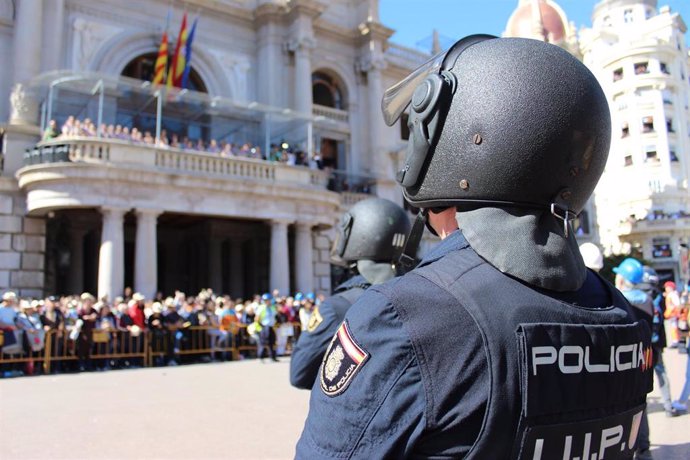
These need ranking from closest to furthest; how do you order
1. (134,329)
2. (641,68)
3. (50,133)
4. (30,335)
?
(30,335) < (134,329) < (50,133) < (641,68)

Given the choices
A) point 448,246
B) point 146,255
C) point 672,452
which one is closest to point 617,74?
point 146,255

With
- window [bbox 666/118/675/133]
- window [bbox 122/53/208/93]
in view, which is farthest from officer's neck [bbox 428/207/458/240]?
window [bbox 666/118/675/133]

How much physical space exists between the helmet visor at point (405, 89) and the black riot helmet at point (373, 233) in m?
2.32

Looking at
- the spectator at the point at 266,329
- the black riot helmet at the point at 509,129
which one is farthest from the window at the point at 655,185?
the black riot helmet at the point at 509,129

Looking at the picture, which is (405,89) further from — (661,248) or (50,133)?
(661,248)

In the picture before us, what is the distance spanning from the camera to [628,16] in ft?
171

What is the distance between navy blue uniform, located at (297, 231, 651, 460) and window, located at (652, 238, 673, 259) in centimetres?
4661

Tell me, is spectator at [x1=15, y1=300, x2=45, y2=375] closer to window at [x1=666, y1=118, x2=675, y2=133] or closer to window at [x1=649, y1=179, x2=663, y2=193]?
window at [x1=649, y1=179, x2=663, y2=193]

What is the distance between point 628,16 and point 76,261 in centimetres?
5103

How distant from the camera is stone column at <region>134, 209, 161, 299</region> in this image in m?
17.7

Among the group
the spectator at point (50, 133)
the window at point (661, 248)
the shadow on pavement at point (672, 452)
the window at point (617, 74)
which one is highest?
the window at point (617, 74)

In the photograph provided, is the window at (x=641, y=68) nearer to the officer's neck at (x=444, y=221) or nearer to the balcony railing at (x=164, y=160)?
the balcony railing at (x=164, y=160)

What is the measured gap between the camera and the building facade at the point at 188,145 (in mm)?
17828

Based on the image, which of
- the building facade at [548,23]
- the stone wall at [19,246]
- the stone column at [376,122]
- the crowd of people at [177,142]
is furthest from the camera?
the building facade at [548,23]
